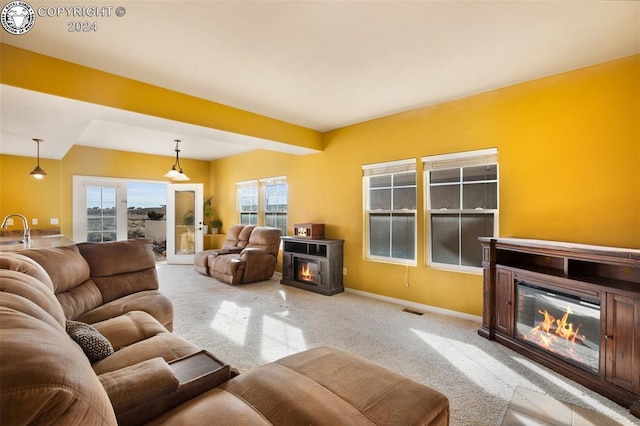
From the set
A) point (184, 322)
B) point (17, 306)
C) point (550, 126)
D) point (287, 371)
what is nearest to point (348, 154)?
point (550, 126)

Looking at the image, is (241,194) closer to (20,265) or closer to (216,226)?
(216,226)

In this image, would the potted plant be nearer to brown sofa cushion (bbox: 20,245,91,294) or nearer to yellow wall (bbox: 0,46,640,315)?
yellow wall (bbox: 0,46,640,315)

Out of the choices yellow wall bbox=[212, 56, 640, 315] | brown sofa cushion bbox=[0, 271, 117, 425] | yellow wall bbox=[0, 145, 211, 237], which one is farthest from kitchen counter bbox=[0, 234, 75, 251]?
yellow wall bbox=[212, 56, 640, 315]

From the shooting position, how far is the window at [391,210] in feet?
14.1

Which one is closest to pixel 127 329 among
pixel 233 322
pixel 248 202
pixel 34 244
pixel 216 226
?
pixel 233 322

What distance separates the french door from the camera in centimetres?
752

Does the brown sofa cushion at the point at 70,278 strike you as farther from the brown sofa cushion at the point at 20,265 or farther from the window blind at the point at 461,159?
the window blind at the point at 461,159

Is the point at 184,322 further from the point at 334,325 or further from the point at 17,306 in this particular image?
the point at 17,306

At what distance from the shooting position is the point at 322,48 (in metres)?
2.56

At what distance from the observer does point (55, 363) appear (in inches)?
25.6

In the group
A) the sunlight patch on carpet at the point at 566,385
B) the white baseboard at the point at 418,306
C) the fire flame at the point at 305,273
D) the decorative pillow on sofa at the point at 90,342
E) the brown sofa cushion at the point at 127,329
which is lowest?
the sunlight patch on carpet at the point at 566,385

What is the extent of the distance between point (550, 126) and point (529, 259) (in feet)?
4.67

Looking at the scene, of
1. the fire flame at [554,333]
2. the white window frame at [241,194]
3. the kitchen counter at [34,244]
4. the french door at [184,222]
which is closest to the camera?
the fire flame at [554,333]

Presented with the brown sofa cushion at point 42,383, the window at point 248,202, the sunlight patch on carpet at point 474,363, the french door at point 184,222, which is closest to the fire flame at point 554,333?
the sunlight patch on carpet at point 474,363
